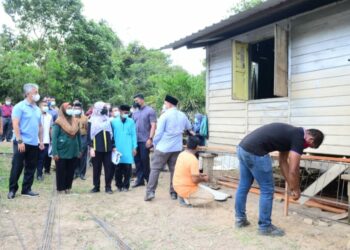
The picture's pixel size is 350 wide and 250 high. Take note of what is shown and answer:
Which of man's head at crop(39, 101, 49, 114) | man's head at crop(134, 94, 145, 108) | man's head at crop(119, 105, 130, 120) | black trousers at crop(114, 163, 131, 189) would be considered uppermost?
man's head at crop(134, 94, 145, 108)

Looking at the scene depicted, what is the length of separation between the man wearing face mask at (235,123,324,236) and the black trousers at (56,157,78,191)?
3.59 m

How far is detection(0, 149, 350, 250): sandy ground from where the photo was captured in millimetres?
4336

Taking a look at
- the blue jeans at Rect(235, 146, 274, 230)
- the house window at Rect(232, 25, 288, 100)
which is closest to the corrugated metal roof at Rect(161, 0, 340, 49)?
the house window at Rect(232, 25, 288, 100)

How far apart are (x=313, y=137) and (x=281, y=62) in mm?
3185

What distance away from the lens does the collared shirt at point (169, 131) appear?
6.34 meters

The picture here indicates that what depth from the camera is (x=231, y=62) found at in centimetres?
838

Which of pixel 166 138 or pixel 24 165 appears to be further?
pixel 24 165

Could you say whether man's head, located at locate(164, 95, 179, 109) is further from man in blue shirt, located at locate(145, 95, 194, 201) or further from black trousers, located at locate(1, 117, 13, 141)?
black trousers, located at locate(1, 117, 13, 141)

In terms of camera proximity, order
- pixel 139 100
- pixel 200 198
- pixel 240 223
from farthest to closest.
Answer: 1. pixel 139 100
2. pixel 200 198
3. pixel 240 223

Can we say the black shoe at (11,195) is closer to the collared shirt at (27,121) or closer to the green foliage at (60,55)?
the collared shirt at (27,121)

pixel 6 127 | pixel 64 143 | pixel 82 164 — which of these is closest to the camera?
pixel 64 143

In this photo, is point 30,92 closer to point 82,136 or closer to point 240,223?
point 82,136

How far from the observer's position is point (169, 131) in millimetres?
6344

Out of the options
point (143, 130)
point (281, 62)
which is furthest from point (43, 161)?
point (281, 62)
